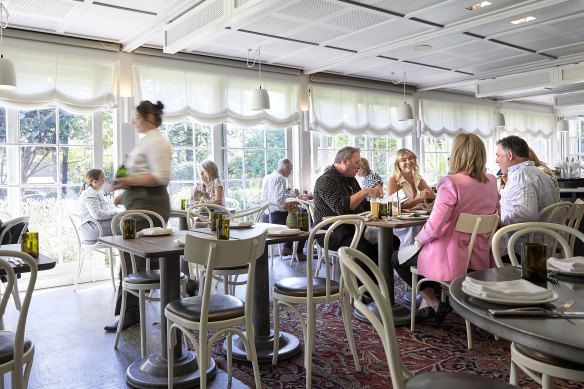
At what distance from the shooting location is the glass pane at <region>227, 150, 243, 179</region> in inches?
279

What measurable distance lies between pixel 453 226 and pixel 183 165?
171 inches

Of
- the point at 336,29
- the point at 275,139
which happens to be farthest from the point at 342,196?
the point at 275,139

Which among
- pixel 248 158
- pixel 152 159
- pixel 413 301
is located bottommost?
pixel 413 301

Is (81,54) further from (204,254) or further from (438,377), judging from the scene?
(438,377)

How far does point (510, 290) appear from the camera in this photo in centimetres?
141

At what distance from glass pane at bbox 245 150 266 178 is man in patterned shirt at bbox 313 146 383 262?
328 cm

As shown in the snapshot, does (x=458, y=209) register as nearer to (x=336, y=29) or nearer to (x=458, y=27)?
(x=458, y=27)

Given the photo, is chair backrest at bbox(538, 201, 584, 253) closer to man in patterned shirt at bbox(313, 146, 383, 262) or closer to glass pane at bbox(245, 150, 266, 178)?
man in patterned shirt at bbox(313, 146, 383, 262)

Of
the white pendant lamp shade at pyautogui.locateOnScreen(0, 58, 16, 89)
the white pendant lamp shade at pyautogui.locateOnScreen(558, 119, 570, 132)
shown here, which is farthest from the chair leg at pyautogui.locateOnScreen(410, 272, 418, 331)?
the white pendant lamp shade at pyautogui.locateOnScreen(558, 119, 570, 132)

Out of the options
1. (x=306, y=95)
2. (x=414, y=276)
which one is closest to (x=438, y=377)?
(x=414, y=276)

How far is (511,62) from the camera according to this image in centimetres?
732

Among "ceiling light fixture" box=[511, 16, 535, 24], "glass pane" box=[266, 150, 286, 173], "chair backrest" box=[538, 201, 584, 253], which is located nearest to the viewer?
"chair backrest" box=[538, 201, 584, 253]

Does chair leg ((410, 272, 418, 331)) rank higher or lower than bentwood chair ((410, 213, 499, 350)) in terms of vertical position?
lower

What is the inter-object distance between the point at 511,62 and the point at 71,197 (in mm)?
6336
